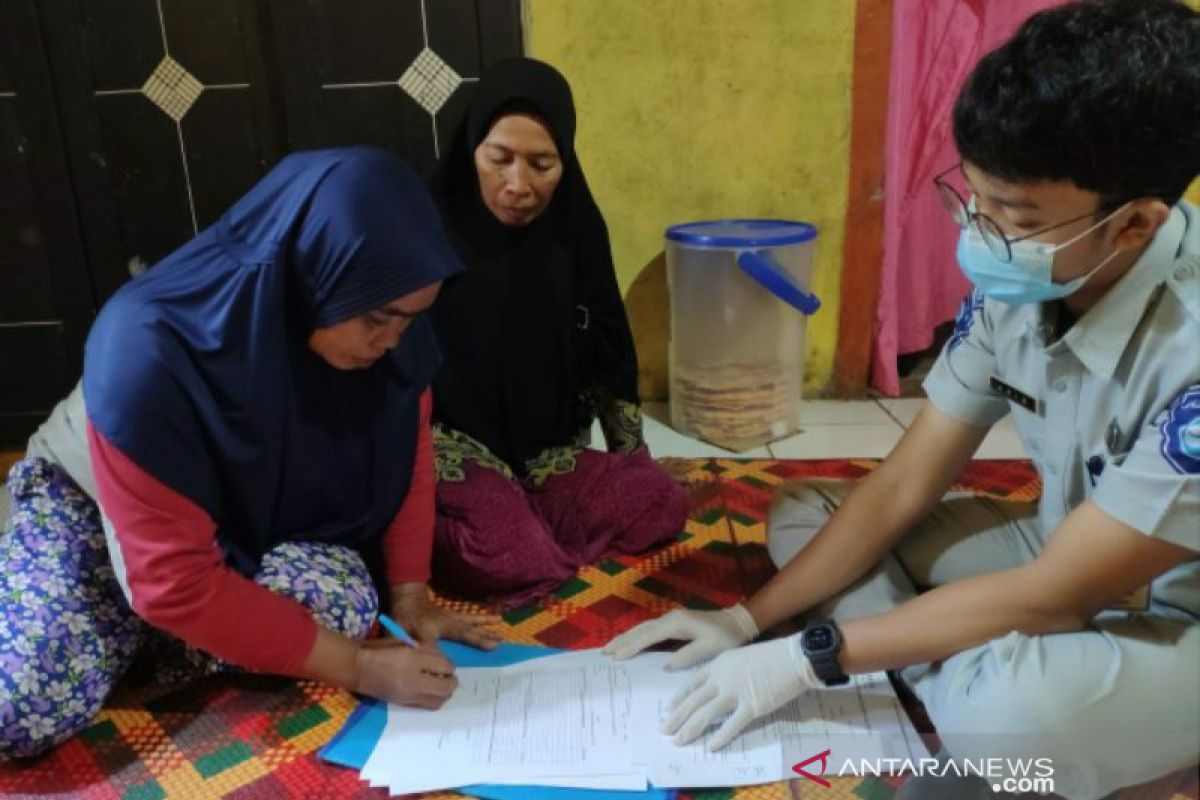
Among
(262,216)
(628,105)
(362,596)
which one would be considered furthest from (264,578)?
(628,105)

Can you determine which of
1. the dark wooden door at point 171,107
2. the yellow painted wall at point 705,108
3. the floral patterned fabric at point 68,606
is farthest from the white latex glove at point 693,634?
the dark wooden door at point 171,107

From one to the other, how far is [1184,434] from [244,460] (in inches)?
38.9

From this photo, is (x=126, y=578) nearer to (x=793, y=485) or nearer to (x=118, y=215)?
(x=793, y=485)

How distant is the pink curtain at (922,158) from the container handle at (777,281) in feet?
1.32

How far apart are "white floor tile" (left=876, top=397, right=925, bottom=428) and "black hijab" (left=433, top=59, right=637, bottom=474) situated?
883mm

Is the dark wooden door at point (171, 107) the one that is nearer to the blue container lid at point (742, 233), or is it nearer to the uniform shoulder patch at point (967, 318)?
the blue container lid at point (742, 233)

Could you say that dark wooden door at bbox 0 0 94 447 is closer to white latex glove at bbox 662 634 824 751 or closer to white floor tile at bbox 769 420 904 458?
white floor tile at bbox 769 420 904 458

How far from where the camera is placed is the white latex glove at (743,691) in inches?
41.2

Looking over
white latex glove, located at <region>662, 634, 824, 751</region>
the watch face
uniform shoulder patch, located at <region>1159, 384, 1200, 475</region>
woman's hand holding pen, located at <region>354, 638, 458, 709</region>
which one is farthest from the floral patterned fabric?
uniform shoulder patch, located at <region>1159, 384, 1200, 475</region>

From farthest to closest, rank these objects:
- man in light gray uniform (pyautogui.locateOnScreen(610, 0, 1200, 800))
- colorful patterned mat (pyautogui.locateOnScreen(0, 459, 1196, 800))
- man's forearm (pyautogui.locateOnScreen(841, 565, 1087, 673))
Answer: colorful patterned mat (pyautogui.locateOnScreen(0, 459, 1196, 800)) → man's forearm (pyautogui.locateOnScreen(841, 565, 1087, 673)) → man in light gray uniform (pyautogui.locateOnScreen(610, 0, 1200, 800))

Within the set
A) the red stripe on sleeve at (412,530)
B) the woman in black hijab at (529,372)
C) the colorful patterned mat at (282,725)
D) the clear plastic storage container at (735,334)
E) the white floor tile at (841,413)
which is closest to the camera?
the colorful patterned mat at (282,725)

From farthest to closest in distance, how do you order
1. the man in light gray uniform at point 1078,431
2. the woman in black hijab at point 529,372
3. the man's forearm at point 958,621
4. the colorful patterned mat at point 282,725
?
1. the woman in black hijab at point 529,372
2. the colorful patterned mat at point 282,725
3. the man's forearm at point 958,621
4. the man in light gray uniform at point 1078,431

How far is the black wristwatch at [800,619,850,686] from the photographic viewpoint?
1017mm

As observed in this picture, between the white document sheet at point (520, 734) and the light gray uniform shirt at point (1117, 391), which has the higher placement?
the light gray uniform shirt at point (1117, 391)
